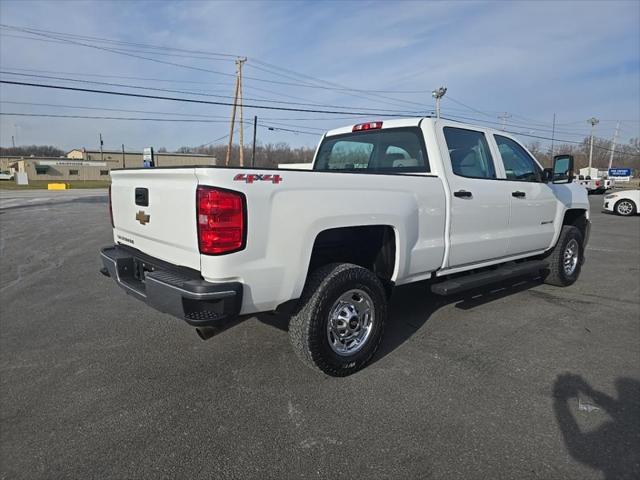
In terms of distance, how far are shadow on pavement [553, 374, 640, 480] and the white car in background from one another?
55.7 feet

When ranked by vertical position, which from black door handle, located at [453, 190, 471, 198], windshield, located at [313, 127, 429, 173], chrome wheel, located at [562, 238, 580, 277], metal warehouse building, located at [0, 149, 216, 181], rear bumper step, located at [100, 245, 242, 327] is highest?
windshield, located at [313, 127, 429, 173]

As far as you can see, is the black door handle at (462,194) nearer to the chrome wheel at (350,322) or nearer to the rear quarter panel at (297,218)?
the rear quarter panel at (297,218)

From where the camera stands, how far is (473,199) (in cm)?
406

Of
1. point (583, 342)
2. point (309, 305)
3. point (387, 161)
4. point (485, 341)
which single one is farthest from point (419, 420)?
point (387, 161)

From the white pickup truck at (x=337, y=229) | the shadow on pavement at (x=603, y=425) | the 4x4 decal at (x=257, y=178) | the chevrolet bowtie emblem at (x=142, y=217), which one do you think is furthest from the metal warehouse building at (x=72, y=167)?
the shadow on pavement at (x=603, y=425)

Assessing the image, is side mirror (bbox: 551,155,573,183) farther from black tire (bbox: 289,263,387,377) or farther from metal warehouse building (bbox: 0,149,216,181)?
metal warehouse building (bbox: 0,149,216,181)

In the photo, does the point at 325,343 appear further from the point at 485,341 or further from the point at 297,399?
the point at 485,341

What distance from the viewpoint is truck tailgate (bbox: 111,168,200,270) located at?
267 centimetres

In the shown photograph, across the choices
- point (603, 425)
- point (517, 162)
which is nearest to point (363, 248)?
point (603, 425)

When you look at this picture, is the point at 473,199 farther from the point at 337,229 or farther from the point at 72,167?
the point at 72,167

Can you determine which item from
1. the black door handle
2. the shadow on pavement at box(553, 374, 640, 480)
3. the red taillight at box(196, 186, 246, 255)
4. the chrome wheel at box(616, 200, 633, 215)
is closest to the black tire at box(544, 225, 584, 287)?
the black door handle

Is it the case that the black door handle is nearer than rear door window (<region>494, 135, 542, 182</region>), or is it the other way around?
the black door handle

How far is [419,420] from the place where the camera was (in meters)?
2.70

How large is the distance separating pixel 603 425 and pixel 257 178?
2657 millimetres
